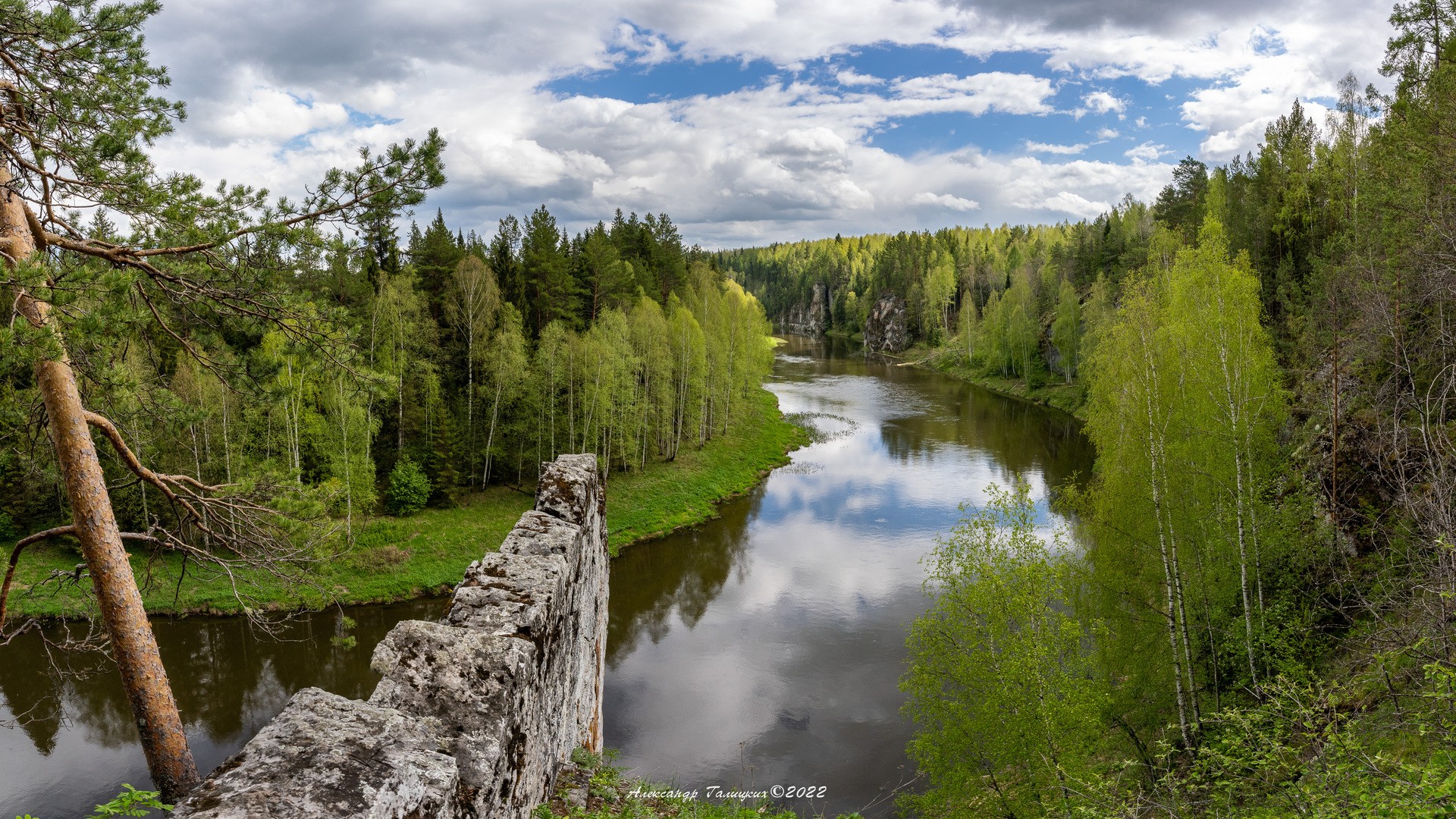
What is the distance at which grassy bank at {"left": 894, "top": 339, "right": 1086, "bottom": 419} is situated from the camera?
54.3m

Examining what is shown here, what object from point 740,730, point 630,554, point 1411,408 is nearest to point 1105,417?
point 1411,408

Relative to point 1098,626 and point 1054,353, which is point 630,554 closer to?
point 1098,626

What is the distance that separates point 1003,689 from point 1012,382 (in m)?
59.4

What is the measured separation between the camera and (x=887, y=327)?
10338 cm

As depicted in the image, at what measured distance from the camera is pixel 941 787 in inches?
503

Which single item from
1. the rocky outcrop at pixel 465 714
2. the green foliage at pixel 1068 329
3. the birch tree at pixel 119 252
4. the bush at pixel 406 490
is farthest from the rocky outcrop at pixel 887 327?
the birch tree at pixel 119 252

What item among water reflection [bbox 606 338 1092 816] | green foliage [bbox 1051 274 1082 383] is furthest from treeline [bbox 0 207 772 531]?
green foliage [bbox 1051 274 1082 383]

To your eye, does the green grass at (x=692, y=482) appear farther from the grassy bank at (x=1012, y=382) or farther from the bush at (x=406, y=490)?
the grassy bank at (x=1012, y=382)

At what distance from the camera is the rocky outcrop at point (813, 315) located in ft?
453

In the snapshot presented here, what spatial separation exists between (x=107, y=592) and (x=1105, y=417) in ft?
64.6

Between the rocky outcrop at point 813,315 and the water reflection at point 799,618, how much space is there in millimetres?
94843

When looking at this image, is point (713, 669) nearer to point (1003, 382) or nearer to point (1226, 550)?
point (1226, 550)

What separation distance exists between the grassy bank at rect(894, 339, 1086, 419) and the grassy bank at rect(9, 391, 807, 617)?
89.5ft

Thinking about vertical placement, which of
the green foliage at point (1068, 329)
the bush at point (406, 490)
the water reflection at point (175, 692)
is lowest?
the water reflection at point (175, 692)
